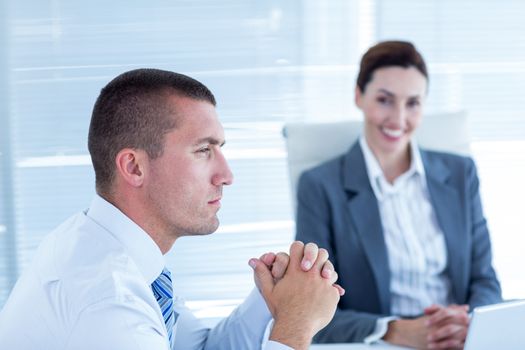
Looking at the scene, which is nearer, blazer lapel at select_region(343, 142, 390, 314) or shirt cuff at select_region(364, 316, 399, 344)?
shirt cuff at select_region(364, 316, 399, 344)

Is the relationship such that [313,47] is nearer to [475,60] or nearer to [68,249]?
[475,60]

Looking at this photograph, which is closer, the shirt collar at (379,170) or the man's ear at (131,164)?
the man's ear at (131,164)

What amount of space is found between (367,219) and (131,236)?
1.15 m

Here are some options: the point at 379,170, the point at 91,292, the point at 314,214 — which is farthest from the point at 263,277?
the point at 379,170

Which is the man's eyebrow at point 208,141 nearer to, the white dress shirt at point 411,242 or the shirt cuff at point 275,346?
the shirt cuff at point 275,346

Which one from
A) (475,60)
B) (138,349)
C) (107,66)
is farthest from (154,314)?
(475,60)

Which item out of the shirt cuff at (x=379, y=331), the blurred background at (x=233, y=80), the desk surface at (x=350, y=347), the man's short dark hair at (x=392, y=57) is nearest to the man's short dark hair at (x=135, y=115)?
the desk surface at (x=350, y=347)

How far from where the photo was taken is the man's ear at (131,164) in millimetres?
1355

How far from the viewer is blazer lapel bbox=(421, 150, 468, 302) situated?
232 cm

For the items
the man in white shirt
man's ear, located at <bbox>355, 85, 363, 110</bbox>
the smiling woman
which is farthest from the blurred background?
the man in white shirt

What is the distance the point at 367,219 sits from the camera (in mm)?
2311

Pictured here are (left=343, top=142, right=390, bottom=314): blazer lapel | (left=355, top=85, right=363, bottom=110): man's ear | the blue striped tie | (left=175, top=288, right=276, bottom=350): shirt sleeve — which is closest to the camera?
the blue striped tie

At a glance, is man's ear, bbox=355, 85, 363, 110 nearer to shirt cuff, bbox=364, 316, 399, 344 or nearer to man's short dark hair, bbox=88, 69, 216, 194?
shirt cuff, bbox=364, 316, 399, 344

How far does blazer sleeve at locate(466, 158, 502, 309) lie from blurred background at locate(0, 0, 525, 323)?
1.02 meters
